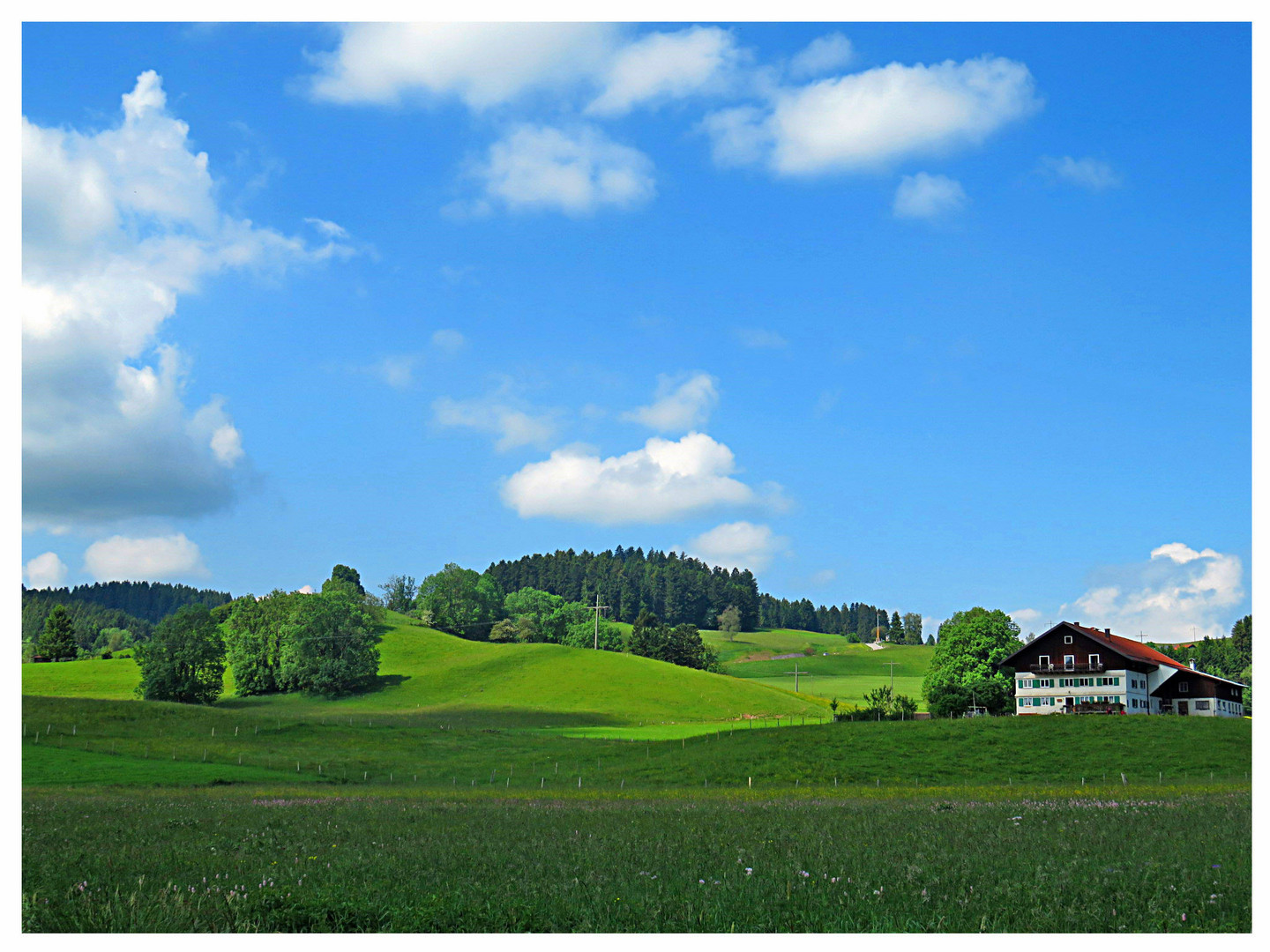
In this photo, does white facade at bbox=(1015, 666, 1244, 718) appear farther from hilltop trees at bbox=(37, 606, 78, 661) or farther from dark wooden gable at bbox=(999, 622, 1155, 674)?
hilltop trees at bbox=(37, 606, 78, 661)

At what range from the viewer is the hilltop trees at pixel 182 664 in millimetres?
132000

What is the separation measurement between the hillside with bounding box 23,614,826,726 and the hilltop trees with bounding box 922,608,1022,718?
89.2 ft

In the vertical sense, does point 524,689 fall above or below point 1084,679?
below

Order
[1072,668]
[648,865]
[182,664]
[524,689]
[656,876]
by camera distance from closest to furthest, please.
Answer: [656,876]
[648,865]
[1072,668]
[182,664]
[524,689]

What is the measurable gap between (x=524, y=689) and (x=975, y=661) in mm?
69116

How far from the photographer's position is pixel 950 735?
65.1m

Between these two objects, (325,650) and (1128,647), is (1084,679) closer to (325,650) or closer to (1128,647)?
(1128,647)

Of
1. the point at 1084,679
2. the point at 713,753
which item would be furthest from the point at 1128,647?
the point at 713,753

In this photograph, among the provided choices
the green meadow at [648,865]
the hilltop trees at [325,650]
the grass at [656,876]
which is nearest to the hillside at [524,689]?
the hilltop trees at [325,650]

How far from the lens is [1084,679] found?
10469cm

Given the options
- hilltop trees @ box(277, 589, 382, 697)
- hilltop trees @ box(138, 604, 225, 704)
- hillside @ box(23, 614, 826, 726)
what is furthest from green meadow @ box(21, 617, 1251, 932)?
hilltop trees @ box(277, 589, 382, 697)
